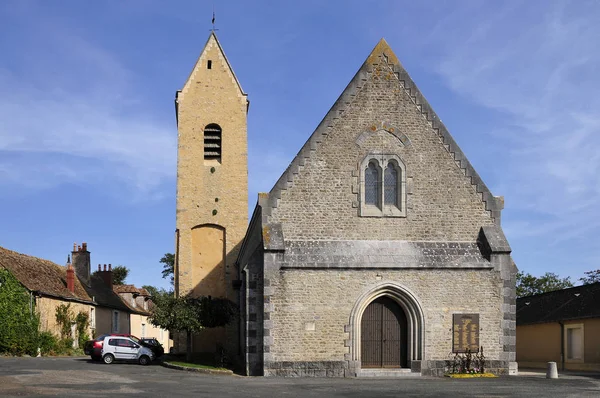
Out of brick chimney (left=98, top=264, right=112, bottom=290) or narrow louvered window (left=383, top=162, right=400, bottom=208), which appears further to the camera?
brick chimney (left=98, top=264, right=112, bottom=290)

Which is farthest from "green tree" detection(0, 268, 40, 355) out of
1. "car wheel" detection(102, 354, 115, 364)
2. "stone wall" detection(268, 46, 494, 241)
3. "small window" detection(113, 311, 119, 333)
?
"stone wall" detection(268, 46, 494, 241)

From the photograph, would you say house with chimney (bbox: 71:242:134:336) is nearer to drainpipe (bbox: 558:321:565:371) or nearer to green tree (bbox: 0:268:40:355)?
green tree (bbox: 0:268:40:355)

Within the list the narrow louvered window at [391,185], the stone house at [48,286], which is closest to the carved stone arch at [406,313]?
the narrow louvered window at [391,185]

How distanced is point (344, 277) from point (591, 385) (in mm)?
7899

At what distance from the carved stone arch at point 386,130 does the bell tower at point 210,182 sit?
1096 centimetres

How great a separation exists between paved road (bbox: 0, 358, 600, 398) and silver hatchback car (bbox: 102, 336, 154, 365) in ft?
24.8

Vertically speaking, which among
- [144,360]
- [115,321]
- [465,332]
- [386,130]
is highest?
[386,130]

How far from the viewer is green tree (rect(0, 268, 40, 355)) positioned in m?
33.3

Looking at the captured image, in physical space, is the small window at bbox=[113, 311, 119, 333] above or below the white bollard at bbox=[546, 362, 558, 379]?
below

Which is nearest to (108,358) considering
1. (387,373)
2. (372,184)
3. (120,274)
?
(387,373)

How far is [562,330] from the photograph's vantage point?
103ft

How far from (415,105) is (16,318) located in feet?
73.1

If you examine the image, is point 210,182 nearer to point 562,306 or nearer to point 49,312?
point 49,312

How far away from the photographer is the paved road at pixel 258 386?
1622 centimetres
